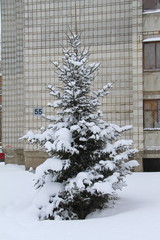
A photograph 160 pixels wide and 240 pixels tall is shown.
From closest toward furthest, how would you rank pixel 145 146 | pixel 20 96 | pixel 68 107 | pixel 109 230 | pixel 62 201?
pixel 109 230, pixel 62 201, pixel 68 107, pixel 145 146, pixel 20 96

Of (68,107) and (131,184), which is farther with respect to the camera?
(131,184)

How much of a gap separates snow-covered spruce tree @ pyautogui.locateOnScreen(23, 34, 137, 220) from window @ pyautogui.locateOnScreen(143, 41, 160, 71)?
7.49 m

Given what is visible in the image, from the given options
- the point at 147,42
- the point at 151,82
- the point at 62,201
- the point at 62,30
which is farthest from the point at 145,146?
the point at 62,201

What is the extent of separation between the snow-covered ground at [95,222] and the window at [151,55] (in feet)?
21.8

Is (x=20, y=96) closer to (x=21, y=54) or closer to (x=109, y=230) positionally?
(x=21, y=54)

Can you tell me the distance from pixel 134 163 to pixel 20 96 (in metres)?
11.4

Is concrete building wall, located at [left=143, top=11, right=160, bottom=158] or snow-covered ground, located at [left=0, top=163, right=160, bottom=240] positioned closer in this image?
snow-covered ground, located at [left=0, top=163, right=160, bottom=240]

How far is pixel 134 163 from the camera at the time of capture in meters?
8.76

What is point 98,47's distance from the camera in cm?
1633

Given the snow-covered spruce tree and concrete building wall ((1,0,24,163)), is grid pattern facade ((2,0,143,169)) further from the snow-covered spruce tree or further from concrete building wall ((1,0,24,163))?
the snow-covered spruce tree

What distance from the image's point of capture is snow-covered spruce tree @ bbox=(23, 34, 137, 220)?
26.8ft

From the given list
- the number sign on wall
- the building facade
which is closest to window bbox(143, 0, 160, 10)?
the building facade

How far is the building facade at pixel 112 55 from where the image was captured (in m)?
15.5

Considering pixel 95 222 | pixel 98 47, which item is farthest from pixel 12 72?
pixel 95 222
